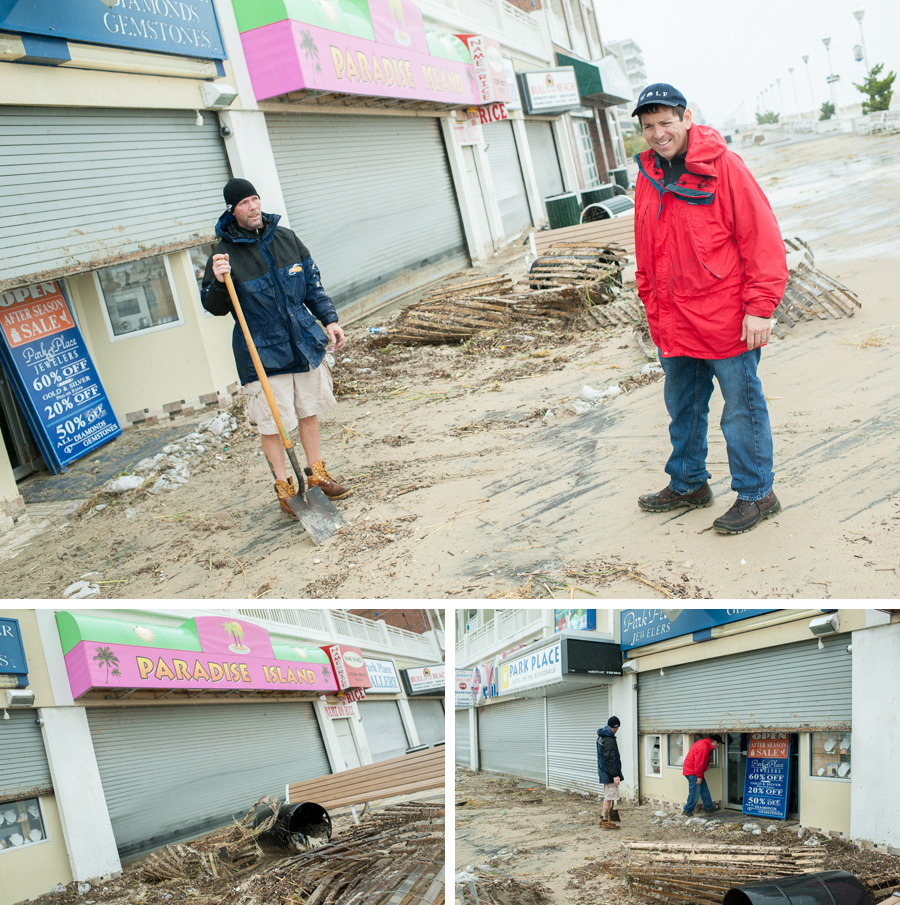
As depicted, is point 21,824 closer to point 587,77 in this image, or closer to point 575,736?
point 575,736

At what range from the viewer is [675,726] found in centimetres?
665

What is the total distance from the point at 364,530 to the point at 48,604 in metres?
2.01

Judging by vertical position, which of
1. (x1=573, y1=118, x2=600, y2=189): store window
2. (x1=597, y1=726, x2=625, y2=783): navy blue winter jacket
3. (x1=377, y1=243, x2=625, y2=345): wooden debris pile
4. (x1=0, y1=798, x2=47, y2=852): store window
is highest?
(x1=573, y1=118, x2=600, y2=189): store window

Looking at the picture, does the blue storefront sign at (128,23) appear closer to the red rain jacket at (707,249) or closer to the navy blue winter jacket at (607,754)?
the red rain jacket at (707,249)

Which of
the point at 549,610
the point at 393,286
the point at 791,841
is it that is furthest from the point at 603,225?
the point at 791,841

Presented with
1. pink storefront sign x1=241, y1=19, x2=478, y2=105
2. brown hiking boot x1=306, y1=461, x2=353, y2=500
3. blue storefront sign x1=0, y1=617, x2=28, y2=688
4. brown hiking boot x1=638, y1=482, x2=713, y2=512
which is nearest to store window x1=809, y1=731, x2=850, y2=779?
brown hiking boot x1=638, y1=482, x2=713, y2=512

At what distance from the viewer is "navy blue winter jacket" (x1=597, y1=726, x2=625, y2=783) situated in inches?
241

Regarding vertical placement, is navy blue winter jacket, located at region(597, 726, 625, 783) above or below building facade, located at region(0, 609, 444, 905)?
below

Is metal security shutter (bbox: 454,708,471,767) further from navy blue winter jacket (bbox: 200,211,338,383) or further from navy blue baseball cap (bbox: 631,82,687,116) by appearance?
navy blue baseball cap (bbox: 631,82,687,116)

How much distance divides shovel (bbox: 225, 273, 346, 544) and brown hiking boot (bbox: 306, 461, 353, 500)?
232 millimetres

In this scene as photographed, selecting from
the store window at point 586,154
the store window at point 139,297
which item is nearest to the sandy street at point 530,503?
the store window at point 139,297

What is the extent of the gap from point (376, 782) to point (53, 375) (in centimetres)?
540

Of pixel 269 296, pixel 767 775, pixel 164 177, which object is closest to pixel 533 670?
pixel 767 775

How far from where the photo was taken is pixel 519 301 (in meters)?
10.7
